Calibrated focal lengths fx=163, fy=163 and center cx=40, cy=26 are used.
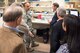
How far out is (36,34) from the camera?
629 centimetres

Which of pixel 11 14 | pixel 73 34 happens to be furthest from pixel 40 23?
pixel 11 14

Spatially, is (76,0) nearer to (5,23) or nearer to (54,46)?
(54,46)

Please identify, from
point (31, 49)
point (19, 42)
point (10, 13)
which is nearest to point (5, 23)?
point (10, 13)

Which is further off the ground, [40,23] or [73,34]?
[73,34]

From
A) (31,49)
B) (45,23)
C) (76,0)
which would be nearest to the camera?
(31,49)

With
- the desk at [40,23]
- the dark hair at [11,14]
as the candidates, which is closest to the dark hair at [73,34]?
the dark hair at [11,14]

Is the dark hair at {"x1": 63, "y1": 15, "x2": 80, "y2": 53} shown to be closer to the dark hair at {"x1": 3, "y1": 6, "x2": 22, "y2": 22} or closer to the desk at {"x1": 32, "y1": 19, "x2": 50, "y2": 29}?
the dark hair at {"x1": 3, "y1": 6, "x2": 22, "y2": 22}

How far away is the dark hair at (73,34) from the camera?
1508 mm

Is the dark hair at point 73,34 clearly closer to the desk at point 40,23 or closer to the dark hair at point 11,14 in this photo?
the dark hair at point 11,14

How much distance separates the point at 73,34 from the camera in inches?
61.5

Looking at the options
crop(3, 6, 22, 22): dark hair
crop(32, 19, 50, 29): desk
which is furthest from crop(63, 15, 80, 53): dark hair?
crop(32, 19, 50, 29): desk

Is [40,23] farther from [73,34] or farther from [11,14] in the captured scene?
[11,14]

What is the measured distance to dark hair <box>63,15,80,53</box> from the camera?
1508 millimetres

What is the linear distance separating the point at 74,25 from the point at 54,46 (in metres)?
1.19
